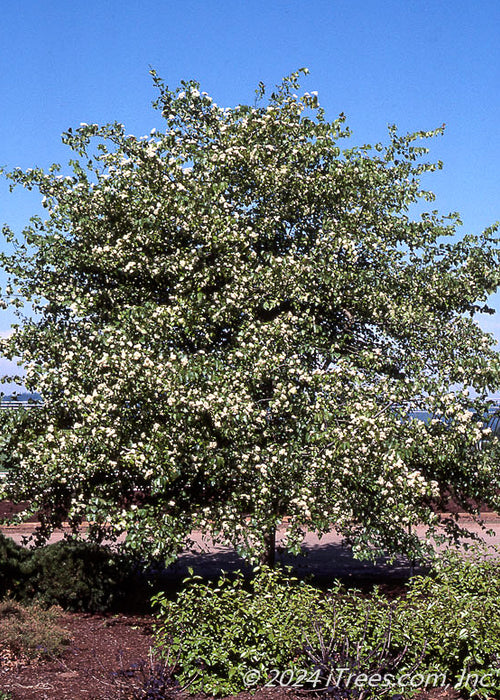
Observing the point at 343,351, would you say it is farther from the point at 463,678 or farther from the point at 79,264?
the point at 463,678

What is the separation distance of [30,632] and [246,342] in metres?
4.98

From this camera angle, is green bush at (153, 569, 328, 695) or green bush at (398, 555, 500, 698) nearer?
green bush at (398, 555, 500, 698)

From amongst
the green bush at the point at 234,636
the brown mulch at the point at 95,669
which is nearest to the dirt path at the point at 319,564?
the brown mulch at the point at 95,669

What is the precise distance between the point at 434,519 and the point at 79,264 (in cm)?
666

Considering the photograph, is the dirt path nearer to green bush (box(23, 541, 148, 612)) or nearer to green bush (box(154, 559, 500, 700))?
green bush (box(23, 541, 148, 612))

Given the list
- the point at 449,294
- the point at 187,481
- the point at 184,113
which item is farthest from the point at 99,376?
the point at 449,294

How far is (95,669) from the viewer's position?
29.4ft

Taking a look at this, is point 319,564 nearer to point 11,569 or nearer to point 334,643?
point 11,569

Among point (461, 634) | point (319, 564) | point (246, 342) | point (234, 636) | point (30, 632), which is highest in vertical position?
point (246, 342)

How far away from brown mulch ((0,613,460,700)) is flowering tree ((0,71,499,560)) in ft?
4.73

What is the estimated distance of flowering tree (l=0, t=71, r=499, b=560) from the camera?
9.48 m

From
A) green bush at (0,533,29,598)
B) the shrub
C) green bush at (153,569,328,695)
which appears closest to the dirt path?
green bush at (0,533,29,598)

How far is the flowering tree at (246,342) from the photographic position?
9.48m

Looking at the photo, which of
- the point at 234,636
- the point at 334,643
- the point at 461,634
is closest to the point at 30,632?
the point at 234,636
